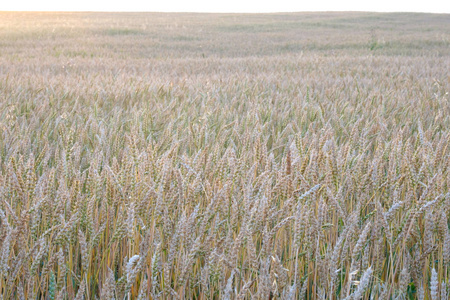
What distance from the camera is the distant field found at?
0.92 m

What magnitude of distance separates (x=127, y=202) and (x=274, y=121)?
1.77 metres

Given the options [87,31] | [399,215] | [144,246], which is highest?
[87,31]

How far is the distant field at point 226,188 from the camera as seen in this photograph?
0.92m

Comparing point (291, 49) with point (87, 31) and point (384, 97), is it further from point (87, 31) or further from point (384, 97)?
point (384, 97)

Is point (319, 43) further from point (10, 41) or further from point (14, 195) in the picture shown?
point (14, 195)

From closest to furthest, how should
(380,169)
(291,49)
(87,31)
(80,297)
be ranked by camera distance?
1. (80,297)
2. (380,169)
3. (291,49)
4. (87,31)

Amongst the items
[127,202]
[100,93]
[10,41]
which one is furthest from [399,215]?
[10,41]

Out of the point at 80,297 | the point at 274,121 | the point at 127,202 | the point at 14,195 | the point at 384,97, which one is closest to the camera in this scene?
the point at 80,297

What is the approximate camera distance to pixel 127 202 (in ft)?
A: 3.89

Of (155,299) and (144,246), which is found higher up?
(144,246)

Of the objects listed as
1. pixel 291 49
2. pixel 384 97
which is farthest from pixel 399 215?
pixel 291 49

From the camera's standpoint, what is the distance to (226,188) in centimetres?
109

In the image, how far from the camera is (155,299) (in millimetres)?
920

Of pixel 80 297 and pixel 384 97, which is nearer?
pixel 80 297
